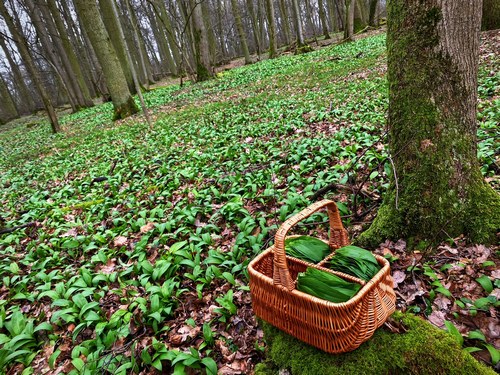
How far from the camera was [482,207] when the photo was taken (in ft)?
7.49

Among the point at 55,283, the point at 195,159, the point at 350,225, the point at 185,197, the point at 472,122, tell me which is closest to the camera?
the point at 472,122

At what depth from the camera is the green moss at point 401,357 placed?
58.3 inches

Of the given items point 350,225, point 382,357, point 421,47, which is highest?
point 421,47

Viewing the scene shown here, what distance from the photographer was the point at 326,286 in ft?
5.14

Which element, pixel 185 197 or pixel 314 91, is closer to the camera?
pixel 185 197

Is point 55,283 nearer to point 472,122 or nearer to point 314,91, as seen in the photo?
point 472,122

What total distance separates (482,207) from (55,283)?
13.9 ft

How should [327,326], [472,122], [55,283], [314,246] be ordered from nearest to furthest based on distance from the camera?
[327,326], [314,246], [472,122], [55,283]

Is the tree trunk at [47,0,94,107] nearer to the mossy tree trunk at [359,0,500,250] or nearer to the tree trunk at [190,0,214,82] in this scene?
the tree trunk at [190,0,214,82]

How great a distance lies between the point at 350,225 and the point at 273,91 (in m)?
7.92

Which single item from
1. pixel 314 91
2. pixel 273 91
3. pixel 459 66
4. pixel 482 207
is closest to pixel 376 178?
pixel 482 207

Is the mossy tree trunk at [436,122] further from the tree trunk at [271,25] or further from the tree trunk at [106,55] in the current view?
the tree trunk at [271,25]

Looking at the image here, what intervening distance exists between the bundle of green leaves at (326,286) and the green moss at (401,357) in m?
0.31

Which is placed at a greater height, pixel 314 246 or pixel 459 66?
pixel 459 66
